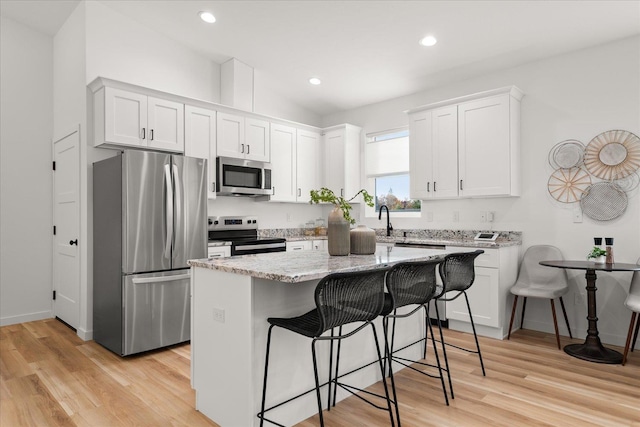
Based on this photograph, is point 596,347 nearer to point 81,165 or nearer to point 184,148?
point 184,148

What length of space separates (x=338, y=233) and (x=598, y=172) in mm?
2848

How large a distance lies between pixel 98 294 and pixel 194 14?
2967 millimetres

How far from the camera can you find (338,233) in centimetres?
264

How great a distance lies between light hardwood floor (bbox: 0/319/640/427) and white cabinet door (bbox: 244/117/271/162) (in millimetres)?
2464

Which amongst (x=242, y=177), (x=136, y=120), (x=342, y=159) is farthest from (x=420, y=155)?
(x=136, y=120)

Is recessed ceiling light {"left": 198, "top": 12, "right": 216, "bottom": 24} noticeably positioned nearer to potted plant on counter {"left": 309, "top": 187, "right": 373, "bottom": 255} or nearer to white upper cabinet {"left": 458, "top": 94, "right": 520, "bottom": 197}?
potted plant on counter {"left": 309, "top": 187, "right": 373, "bottom": 255}

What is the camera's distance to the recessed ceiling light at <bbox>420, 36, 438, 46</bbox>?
12.7 ft

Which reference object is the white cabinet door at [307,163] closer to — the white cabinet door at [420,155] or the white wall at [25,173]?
the white cabinet door at [420,155]

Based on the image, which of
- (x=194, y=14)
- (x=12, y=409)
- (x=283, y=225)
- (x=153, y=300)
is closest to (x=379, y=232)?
(x=283, y=225)

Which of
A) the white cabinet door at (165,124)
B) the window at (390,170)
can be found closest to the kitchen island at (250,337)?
the white cabinet door at (165,124)

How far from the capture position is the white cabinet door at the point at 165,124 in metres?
3.92

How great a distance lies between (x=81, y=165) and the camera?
3.92 m

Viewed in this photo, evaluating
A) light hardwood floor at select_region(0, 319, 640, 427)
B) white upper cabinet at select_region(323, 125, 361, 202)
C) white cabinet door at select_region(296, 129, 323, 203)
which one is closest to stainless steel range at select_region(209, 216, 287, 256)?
white cabinet door at select_region(296, 129, 323, 203)

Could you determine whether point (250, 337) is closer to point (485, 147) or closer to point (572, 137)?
point (485, 147)
